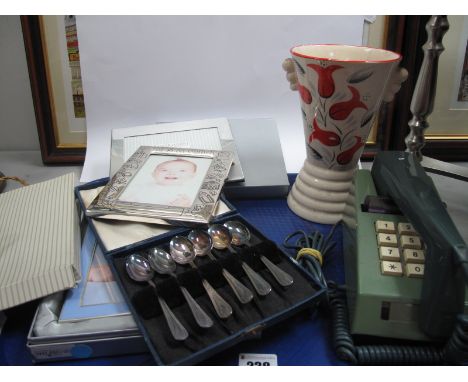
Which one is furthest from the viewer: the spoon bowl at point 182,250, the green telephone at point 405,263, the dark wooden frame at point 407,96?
the dark wooden frame at point 407,96

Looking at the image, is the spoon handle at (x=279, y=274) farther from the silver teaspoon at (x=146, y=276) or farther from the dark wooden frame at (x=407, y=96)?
the dark wooden frame at (x=407, y=96)

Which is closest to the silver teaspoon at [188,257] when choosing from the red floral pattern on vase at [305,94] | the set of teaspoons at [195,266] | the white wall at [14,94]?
the set of teaspoons at [195,266]

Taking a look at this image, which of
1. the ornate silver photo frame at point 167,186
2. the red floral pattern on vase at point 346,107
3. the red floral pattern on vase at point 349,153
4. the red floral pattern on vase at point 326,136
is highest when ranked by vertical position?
the red floral pattern on vase at point 346,107

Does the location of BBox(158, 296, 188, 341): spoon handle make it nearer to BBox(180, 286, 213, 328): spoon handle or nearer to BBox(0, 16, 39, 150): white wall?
BBox(180, 286, 213, 328): spoon handle

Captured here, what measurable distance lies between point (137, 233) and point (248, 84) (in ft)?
1.20

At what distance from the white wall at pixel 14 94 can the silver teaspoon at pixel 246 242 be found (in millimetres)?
487

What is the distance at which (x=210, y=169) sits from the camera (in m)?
0.60

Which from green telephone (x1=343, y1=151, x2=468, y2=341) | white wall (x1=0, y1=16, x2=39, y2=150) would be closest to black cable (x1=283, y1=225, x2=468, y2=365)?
green telephone (x1=343, y1=151, x2=468, y2=341)

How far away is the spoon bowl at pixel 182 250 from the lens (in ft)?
1.48

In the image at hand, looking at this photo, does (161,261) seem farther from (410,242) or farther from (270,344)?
(410,242)

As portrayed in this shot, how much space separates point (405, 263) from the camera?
395mm

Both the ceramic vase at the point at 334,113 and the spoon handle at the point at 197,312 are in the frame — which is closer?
the spoon handle at the point at 197,312

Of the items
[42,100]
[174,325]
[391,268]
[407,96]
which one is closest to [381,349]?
[391,268]

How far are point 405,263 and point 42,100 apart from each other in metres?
0.60
